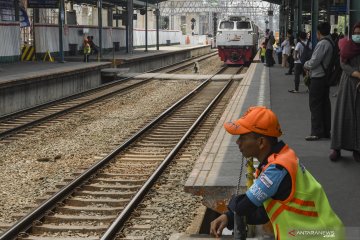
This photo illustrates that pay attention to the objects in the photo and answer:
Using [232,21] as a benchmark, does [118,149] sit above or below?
below

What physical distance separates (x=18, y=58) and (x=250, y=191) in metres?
27.1

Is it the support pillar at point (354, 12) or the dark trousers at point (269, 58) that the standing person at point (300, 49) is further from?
the dark trousers at point (269, 58)

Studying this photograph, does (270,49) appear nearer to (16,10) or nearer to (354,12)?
(16,10)

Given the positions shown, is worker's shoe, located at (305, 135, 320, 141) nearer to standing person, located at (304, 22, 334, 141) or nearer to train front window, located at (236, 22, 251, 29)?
standing person, located at (304, 22, 334, 141)

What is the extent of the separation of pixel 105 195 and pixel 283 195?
217 inches

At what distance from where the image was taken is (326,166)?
25.3 feet

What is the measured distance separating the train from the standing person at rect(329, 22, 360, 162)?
2952cm

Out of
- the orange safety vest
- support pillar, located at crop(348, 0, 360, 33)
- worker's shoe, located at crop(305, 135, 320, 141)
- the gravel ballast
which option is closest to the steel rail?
the gravel ballast

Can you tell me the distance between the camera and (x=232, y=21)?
125 feet

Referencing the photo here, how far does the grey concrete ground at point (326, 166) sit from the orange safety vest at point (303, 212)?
7.89 ft

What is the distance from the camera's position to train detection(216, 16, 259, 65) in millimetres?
37000

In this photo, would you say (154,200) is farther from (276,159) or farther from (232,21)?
(232,21)

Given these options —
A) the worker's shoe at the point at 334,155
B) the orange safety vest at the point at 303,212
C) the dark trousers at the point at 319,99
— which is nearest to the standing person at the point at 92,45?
the dark trousers at the point at 319,99

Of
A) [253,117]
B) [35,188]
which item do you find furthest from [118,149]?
[253,117]
